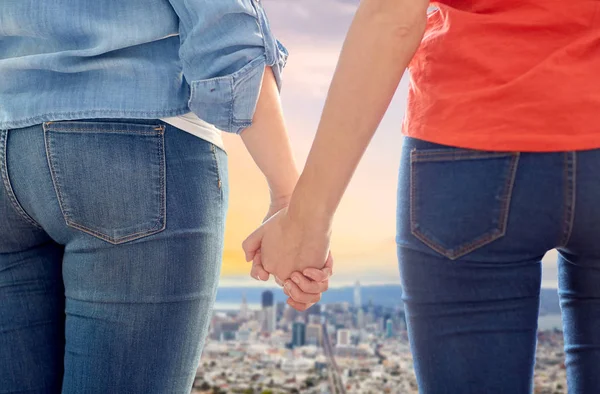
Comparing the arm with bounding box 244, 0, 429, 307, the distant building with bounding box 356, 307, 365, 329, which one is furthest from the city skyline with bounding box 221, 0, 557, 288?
the arm with bounding box 244, 0, 429, 307

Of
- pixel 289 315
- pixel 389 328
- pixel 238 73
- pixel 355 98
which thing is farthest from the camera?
pixel 289 315

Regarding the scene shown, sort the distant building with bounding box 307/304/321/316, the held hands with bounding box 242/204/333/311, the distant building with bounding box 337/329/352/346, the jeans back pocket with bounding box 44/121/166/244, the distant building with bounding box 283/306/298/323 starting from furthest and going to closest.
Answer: the distant building with bounding box 337/329/352/346 < the distant building with bounding box 283/306/298/323 < the distant building with bounding box 307/304/321/316 < the held hands with bounding box 242/204/333/311 < the jeans back pocket with bounding box 44/121/166/244

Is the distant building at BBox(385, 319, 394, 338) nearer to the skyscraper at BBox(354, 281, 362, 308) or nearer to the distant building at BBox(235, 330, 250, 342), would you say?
the skyscraper at BBox(354, 281, 362, 308)

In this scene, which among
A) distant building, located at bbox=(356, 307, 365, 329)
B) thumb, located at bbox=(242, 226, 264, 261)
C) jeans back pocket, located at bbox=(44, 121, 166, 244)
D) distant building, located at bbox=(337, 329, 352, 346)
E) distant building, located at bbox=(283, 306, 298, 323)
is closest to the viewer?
jeans back pocket, located at bbox=(44, 121, 166, 244)

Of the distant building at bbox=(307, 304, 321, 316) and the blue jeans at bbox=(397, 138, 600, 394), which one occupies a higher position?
the blue jeans at bbox=(397, 138, 600, 394)

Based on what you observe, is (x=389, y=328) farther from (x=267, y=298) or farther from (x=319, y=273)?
(x=319, y=273)

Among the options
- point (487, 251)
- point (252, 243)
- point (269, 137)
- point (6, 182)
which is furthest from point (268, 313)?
point (487, 251)

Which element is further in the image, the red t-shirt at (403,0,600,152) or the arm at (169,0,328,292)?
the arm at (169,0,328,292)

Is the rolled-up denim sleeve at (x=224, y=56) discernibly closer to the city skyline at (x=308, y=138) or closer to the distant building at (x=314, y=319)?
the city skyline at (x=308, y=138)

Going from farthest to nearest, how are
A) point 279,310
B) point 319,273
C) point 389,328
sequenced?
point 279,310 → point 389,328 → point 319,273
